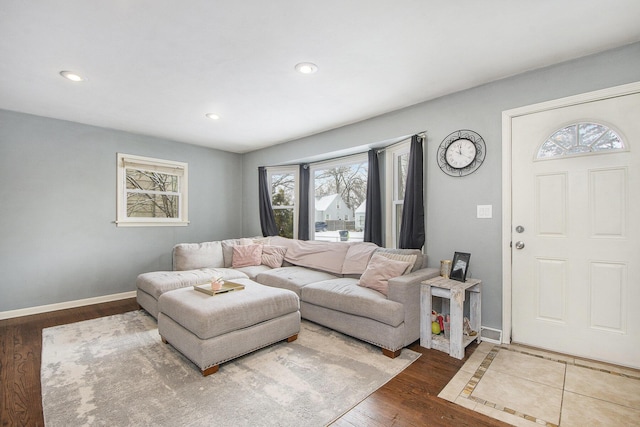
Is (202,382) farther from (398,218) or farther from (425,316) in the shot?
(398,218)

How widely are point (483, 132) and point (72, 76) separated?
3.84 m

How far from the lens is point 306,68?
8.42 feet

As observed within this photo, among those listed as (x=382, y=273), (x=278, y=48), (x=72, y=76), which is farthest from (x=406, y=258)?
(x=72, y=76)

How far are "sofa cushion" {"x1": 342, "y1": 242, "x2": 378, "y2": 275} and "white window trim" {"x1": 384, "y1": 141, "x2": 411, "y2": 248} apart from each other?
0.30m

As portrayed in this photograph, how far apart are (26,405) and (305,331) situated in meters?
2.06

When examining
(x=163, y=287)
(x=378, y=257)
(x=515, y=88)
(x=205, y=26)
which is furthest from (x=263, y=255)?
(x=515, y=88)

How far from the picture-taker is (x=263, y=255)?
4.50 metres

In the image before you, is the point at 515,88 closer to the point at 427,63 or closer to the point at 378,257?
the point at 427,63

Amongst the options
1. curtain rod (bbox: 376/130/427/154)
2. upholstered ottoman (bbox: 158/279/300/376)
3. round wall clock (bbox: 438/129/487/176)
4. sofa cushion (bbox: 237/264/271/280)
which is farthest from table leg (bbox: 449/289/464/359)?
sofa cushion (bbox: 237/264/271/280)

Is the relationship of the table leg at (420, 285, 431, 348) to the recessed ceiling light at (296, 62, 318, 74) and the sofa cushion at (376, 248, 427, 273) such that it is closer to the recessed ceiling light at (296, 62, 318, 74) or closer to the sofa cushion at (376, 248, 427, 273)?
the sofa cushion at (376, 248, 427, 273)

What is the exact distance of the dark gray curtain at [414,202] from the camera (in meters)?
3.29

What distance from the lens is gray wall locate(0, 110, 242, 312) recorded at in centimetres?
360

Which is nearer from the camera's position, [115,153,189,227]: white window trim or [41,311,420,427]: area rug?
[41,311,420,427]: area rug

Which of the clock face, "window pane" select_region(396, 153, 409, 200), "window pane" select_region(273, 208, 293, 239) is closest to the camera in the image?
→ the clock face
